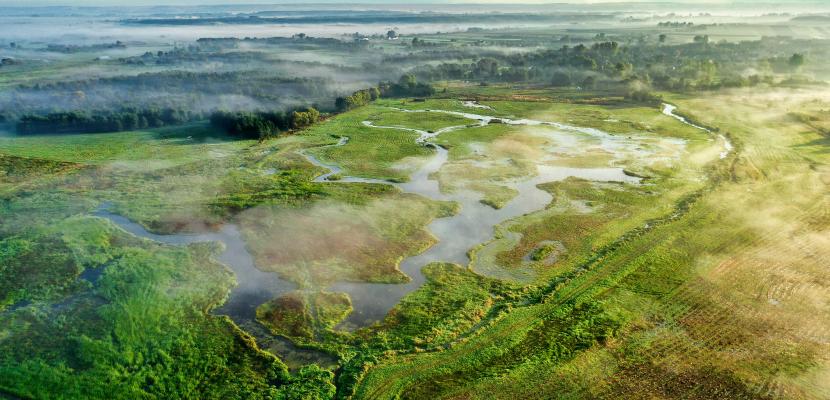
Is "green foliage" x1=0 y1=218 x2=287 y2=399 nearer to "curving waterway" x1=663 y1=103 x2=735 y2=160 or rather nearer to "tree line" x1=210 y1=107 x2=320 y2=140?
"tree line" x1=210 y1=107 x2=320 y2=140

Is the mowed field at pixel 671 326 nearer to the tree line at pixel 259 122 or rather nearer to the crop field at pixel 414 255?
the crop field at pixel 414 255

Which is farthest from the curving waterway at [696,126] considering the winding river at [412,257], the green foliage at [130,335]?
the green foliage at [130,335]

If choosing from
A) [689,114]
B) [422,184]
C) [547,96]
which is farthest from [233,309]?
[547,96]

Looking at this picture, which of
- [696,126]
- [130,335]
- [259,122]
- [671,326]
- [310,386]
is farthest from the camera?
[696,126]

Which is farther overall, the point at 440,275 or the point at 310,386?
the point at 440,275

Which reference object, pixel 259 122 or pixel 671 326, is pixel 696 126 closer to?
pixel 671 326

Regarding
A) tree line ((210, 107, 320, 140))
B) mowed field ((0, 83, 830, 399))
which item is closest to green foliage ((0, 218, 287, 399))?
mowed field ((0, 83, 830, 399))

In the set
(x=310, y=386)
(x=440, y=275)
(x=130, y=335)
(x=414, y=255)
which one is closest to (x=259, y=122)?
(x=414, y=255)
